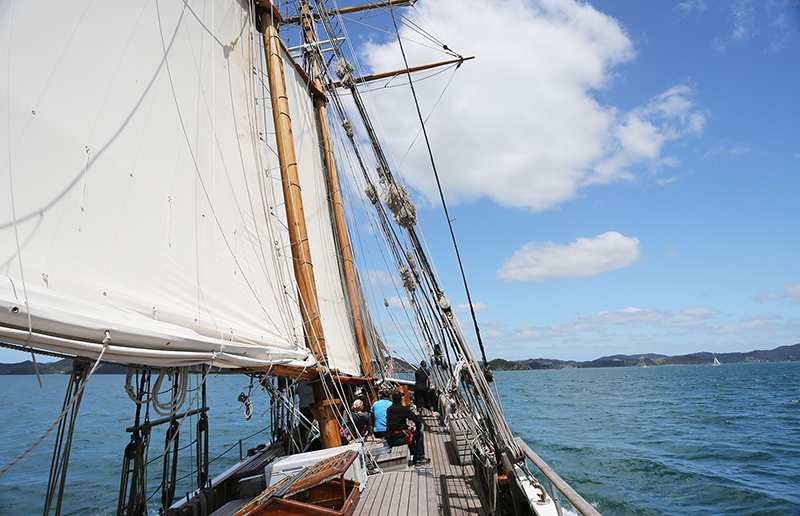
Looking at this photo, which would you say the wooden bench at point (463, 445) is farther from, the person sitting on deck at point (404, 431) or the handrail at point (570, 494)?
the handrail at point (570, 494)

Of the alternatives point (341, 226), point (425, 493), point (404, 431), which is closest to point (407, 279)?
point (404, 431)

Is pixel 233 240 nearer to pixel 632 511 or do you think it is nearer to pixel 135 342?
pixel 135 342

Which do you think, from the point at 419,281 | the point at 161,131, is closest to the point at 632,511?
the point at 419,281

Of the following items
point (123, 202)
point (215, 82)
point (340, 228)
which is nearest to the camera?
point (123, 202)

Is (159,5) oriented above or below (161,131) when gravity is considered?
above

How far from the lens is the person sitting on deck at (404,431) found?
21.5ft

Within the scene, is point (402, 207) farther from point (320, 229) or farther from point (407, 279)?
point (320, 229)

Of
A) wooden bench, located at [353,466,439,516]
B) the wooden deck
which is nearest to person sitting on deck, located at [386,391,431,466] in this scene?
the wooden deck

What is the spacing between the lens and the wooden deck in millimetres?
4551

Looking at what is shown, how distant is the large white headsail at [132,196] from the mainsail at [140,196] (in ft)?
0.04

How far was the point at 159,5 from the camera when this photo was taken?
5293 millimetres

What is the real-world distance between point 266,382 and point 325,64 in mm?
8642

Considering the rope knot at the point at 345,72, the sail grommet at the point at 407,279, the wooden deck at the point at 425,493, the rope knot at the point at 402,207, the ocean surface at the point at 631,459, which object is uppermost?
the rope knot at the point at 345,72

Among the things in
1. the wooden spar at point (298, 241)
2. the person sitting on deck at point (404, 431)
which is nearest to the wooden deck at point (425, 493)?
the person sitting on deck at point (404, 431)
